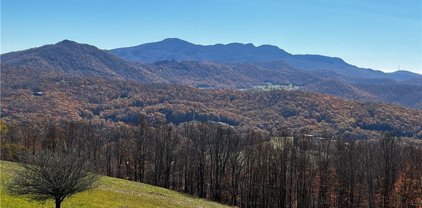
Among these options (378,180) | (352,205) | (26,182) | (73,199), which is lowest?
(352,205)

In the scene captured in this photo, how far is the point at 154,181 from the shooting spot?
91125 millimetres

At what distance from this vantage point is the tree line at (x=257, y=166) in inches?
3152

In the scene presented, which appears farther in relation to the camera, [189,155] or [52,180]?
[189,155]

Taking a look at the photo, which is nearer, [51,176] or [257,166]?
[51,176]

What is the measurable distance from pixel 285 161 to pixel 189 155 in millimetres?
21329

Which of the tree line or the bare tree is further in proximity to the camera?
the tree line

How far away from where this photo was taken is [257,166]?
86.5 meters

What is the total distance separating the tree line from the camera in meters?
80.1

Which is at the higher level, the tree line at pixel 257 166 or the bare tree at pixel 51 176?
the bare tree at pixel 51 176

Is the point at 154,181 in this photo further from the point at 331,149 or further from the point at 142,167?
the point at 331,149

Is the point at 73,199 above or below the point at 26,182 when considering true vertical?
below

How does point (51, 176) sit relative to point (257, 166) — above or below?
above

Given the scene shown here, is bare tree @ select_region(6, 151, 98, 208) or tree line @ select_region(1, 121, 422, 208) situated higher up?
bare tree @ select_region(6, 151, 98, 208)

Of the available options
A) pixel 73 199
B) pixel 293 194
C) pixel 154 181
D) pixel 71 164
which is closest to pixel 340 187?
pixel 293 194
